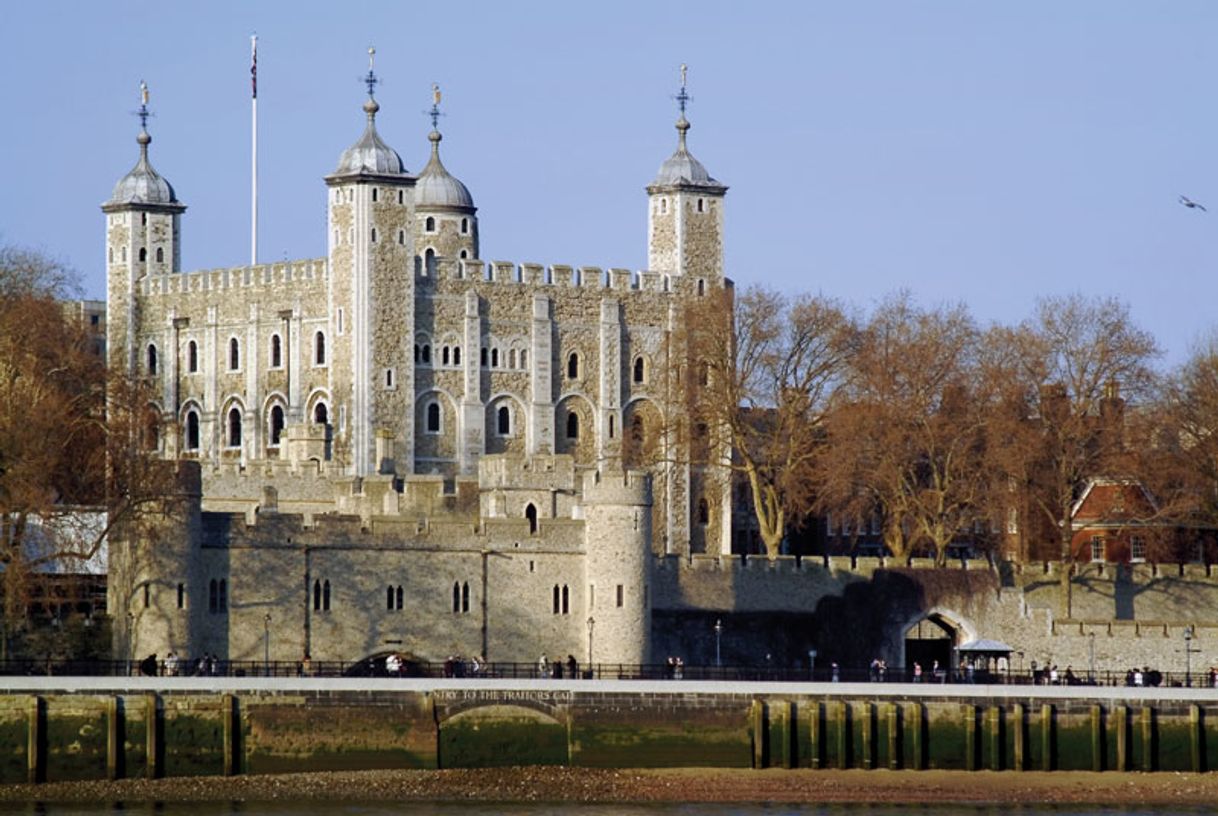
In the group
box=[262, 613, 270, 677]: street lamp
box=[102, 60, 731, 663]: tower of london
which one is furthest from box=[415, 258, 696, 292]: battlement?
box=[262, 613, 270, 677]: street lamp

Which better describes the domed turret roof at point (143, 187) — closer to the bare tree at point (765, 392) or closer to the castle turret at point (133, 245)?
the castle turret at point (133, 245)

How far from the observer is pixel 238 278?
107500 millimetres

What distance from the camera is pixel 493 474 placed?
278ft

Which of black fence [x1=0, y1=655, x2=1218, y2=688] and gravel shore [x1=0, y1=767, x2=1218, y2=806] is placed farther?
black fence [x1=0, y1=655, x2=1218, y2=688]

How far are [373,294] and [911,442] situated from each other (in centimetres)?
1771

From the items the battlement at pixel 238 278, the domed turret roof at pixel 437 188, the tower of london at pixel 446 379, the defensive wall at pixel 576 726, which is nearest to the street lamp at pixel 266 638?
the tower of london at pixel 446 379

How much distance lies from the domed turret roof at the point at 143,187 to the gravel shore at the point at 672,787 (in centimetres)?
4830

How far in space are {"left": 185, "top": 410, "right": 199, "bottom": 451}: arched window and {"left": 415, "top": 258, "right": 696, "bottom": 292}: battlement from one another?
944cm

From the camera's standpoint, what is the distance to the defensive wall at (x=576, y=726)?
6397cm

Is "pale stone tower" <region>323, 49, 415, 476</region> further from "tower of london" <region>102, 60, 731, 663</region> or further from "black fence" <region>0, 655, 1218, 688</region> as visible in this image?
"black fence" <region>0, 655, 1218, 688</region>

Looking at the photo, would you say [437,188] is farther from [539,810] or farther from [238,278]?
[539,810]

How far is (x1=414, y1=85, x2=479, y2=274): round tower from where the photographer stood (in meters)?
116

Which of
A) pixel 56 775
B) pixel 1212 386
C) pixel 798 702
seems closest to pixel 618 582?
pixel 798 702

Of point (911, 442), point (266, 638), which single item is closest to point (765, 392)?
point (911, 442)
